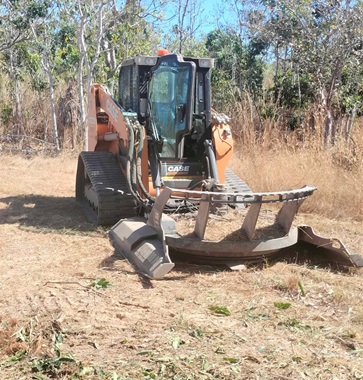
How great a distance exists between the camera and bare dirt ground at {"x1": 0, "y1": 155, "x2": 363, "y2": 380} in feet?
9.80

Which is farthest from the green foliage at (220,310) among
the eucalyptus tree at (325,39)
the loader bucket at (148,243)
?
the eucalyptus tree at (325,39)

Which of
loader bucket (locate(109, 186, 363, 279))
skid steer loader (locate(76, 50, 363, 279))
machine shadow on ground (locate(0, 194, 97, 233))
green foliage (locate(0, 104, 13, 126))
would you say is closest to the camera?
loader bucket (locate(109, 186, 363, 279))

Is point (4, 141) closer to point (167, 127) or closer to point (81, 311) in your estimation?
point (167, 127)

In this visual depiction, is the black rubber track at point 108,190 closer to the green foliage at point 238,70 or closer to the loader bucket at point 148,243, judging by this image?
the loader bucket at point 148,243

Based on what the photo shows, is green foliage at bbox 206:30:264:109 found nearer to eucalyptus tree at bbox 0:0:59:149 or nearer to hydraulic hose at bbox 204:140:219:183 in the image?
eucalyptus tree at bbox 0:0:59:149

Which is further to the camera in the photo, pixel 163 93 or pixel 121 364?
pixel 163 93

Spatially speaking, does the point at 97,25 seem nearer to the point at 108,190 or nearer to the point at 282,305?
the point at 108,190

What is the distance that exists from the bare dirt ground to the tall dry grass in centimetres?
272

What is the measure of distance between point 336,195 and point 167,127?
3.00m

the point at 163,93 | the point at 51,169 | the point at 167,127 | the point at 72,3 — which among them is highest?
the point at 72,3

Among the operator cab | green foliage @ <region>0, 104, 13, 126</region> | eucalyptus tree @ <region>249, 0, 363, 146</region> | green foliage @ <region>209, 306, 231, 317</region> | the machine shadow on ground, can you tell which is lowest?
the machine shadow on ground

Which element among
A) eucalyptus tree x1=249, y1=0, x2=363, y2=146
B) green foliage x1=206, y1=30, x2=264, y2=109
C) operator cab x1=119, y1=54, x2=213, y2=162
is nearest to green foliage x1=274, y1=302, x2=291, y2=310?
operator cab x1=119, y1=54, x2=213, y2=162

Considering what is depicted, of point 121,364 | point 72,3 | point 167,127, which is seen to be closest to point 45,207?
point 167,127

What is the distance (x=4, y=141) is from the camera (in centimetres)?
1423
